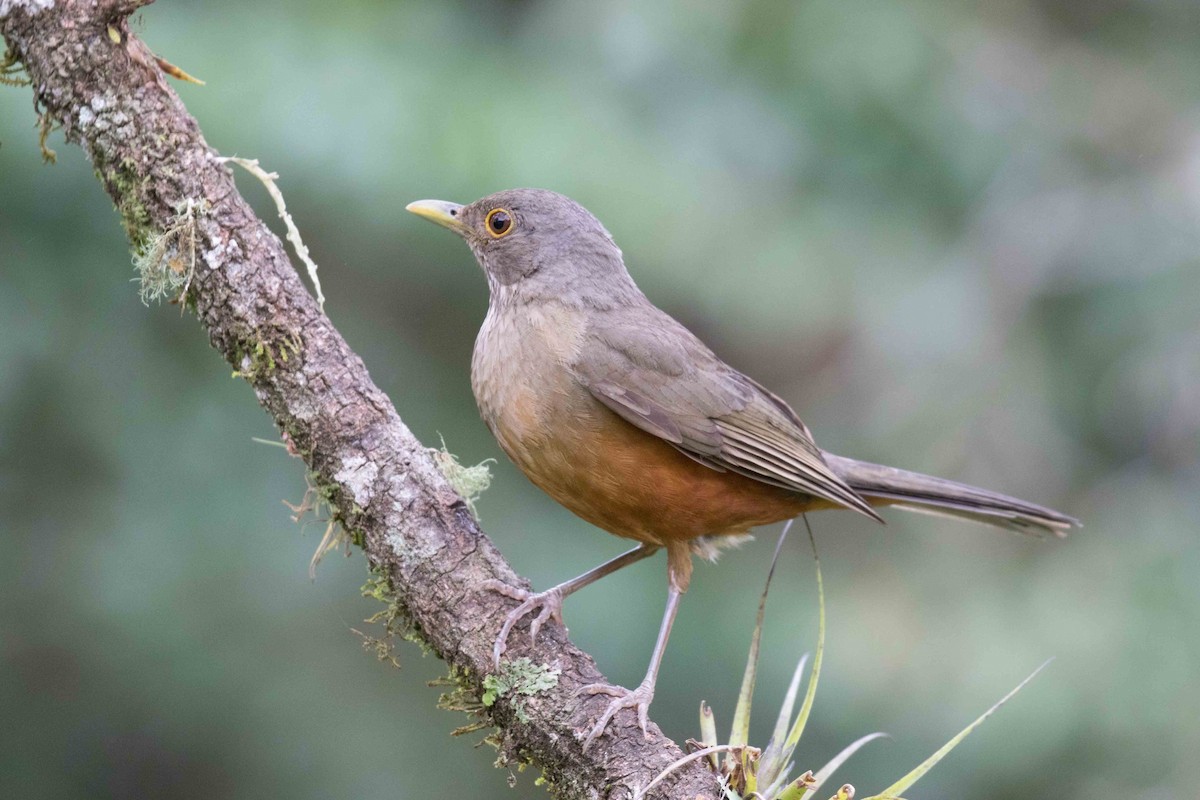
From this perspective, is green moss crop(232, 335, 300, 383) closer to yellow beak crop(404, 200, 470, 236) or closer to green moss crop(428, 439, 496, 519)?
green moss crop(428, 439, 496, 519)

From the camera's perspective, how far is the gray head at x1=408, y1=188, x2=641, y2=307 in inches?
170

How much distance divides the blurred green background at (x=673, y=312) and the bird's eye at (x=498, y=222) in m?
0.50

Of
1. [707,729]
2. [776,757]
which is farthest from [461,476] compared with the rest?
[776,757]

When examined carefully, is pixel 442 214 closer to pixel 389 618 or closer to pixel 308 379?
pixel 308 379

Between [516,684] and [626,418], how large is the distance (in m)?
1.20

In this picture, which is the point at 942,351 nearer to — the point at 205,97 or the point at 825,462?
the point at 825,462

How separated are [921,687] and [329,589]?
286cm

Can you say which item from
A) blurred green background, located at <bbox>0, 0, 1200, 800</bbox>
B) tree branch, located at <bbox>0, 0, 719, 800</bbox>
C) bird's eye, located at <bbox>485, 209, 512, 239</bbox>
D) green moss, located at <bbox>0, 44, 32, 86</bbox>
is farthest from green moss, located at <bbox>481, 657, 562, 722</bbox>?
blurred green background, located at <bbox>0, 0, 1200, 800</bbox>

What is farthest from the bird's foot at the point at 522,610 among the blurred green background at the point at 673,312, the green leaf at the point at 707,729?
the blurred green background at the point at 673,312

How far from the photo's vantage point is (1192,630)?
17.7 ft

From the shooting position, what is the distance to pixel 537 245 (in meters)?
4.43

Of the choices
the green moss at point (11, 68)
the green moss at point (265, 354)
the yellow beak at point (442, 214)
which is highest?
the yellow beak at point (442, 214)

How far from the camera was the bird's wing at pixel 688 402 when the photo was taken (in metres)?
3.90

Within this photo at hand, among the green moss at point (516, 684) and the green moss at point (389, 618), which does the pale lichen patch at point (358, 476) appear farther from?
the green moss at point (516, 684)
